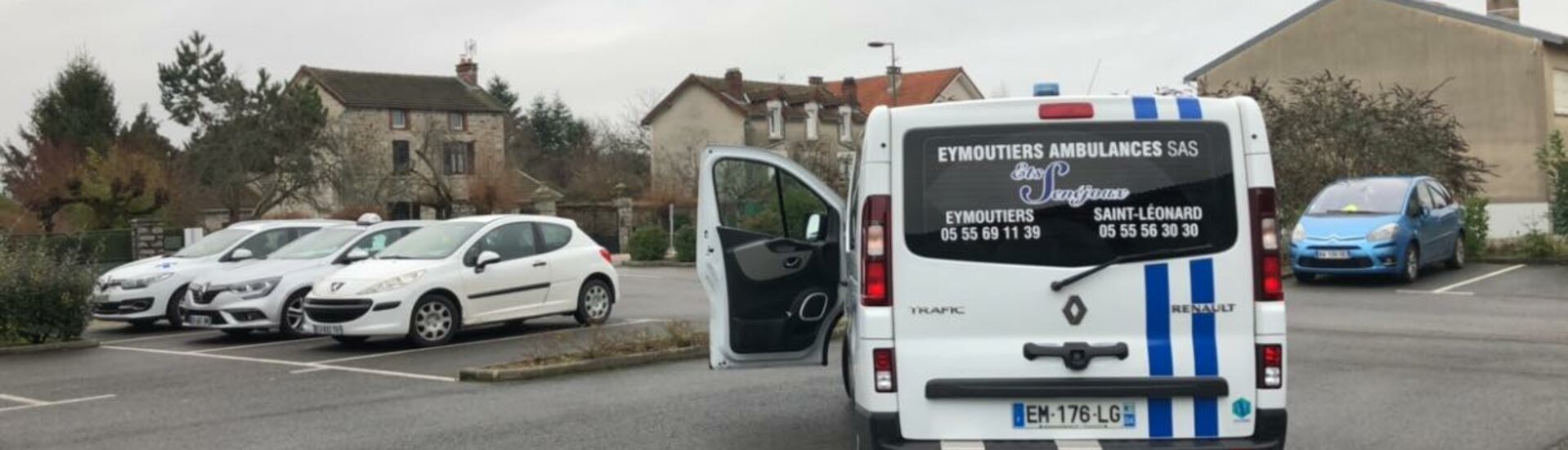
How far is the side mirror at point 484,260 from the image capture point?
1416 cm

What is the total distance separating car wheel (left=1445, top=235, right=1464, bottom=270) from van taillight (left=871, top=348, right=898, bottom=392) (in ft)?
58.1

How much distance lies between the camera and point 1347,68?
3678 centimetres

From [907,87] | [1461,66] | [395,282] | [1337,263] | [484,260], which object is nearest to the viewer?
[395,282]

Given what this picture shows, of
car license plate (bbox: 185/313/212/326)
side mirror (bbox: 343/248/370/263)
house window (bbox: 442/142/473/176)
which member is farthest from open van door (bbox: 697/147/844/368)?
house window (bbox: 442/142/473/176)

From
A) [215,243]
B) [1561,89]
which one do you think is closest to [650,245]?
[215,243]

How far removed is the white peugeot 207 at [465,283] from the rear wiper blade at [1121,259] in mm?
9161

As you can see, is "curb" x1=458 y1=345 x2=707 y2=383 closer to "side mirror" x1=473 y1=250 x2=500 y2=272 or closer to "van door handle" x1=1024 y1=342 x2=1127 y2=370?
"side mirror" x1=473 y1=250 x2=500 y2=272

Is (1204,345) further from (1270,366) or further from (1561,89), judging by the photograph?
(1561,89)

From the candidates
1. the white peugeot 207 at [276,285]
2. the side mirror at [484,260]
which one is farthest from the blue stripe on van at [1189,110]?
the white peugeot 207 at [276,285]

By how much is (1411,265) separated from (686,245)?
18537mm

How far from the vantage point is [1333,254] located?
728 inches

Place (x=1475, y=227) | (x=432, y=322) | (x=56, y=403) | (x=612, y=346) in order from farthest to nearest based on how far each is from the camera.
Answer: (x=1475, y=227)
(x=432, y=322)
(x=612, y=346)
(x=56, y=403)

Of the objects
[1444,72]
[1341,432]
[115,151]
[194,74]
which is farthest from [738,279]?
[194,74]

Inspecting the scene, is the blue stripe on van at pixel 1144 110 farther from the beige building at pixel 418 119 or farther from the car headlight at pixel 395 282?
the beige building at pixel 418 119
